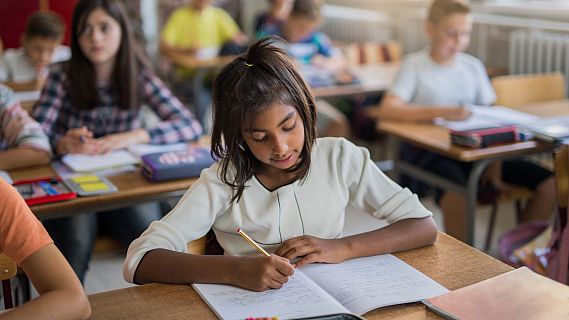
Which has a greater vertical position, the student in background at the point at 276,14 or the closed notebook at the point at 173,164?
the student in background at the point at 276,14

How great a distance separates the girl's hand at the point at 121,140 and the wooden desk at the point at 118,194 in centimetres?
22

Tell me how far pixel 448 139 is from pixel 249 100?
1.48 metres

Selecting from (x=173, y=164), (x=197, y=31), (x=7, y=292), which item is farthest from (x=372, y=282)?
(x=197, y=31)

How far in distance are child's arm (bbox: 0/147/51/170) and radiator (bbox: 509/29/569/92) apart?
9.40 ft

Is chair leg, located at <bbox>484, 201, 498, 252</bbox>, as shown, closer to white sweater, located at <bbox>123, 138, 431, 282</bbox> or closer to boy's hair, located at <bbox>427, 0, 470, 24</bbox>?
boy's hair, located at <bbox>427, 0, 470, 24</bbox>

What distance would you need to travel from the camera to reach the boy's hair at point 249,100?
156cm

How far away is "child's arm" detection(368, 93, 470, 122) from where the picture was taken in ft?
10.1

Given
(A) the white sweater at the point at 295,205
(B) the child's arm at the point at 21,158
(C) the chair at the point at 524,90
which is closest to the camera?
(A) the white sweater at the point at 295,205

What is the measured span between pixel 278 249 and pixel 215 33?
187 inches

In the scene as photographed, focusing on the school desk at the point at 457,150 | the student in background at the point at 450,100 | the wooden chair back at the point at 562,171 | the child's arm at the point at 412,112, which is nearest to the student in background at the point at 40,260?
the wooden chair back at the point at 562,171

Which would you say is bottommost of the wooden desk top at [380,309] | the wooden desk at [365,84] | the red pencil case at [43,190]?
the wooden desk at [365,84]

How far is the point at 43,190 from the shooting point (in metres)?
2.16

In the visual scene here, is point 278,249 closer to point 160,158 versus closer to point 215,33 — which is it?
point 160,158

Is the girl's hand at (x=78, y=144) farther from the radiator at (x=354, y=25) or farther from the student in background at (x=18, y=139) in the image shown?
the radiator at (x=354, y=25)
